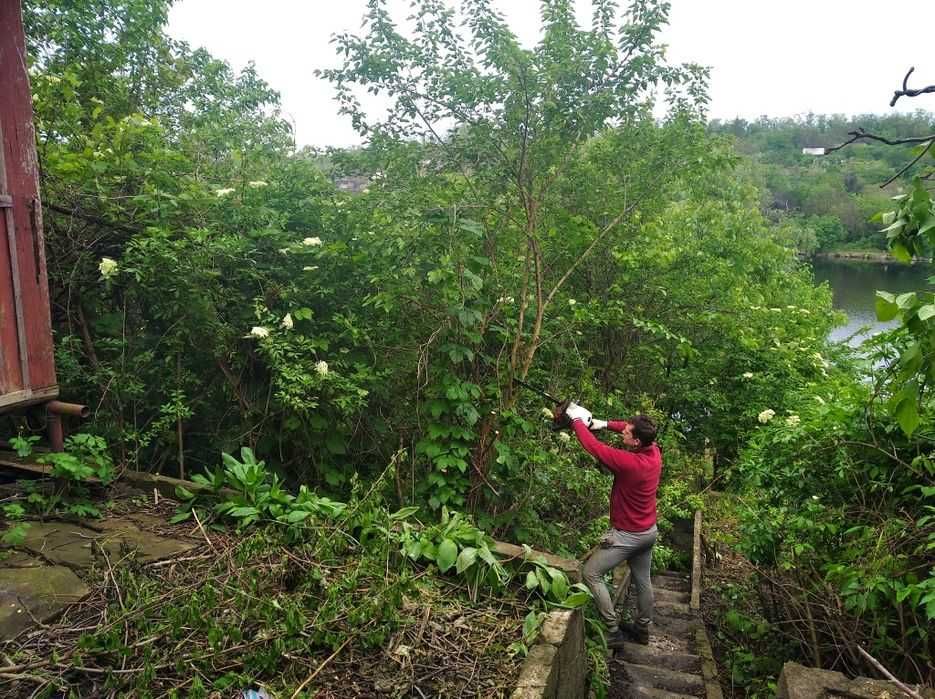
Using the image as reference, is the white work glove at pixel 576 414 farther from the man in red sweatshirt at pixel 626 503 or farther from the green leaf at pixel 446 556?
the green leaf at pixel 446 556

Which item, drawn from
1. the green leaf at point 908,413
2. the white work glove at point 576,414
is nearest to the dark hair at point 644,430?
the white work glove at point 576,414

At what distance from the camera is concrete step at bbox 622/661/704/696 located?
18.0 ft

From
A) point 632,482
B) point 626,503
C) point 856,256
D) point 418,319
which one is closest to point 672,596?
point 626,503

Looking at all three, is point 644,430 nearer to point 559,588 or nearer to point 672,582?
point 559,588

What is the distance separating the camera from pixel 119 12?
8195 millimetres

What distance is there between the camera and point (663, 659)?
6070 mm

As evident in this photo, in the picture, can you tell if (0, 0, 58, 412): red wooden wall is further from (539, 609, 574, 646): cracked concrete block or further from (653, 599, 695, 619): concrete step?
(653, 599, 695, 619): concrete step

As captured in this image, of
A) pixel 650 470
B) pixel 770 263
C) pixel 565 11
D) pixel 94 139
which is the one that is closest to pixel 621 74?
pixel 565 11

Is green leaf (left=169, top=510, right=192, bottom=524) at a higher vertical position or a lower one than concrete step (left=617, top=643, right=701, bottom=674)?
higher

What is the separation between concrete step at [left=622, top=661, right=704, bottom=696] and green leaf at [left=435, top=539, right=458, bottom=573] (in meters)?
2.65

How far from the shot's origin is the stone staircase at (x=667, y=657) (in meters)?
5.43

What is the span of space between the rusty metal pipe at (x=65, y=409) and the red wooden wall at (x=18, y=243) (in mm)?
63

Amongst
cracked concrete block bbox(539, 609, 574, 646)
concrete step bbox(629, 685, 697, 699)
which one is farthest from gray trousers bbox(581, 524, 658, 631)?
cracked concrete block bbox(539, 609, 574, 646)

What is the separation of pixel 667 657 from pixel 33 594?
5116 mm
